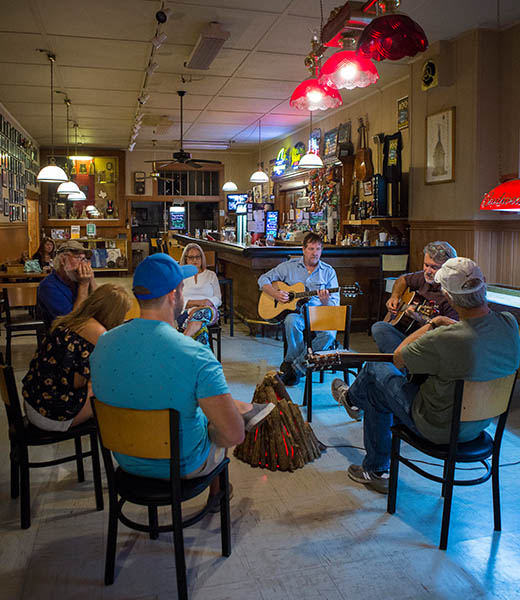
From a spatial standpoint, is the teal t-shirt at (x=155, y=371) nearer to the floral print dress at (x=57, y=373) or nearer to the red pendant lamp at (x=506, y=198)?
the floral print dress at (x=57, y=373)

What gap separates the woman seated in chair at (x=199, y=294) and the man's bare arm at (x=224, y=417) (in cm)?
286

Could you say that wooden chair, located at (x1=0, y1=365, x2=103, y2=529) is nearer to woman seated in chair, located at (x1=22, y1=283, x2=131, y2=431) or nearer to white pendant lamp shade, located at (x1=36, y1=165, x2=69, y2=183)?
woman seated in chair, located at (x1=22, y1=283, x2=131, y2=431)

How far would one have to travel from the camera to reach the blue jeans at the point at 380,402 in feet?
9.02

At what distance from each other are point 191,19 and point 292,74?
234 cm

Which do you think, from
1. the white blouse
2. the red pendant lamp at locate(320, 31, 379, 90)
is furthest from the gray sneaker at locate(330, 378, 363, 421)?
the red pendant lamp at locate(320, 31, 379, 90)

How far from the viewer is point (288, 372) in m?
5.01

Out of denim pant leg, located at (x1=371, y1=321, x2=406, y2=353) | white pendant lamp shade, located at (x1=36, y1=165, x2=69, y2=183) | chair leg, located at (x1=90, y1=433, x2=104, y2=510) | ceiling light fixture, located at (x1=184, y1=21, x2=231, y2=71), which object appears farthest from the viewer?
white pendant lamp shade, located at (x1=36, y1=165, x2=69, y2=183)

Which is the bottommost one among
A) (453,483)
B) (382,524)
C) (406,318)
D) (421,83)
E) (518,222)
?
(382,524)

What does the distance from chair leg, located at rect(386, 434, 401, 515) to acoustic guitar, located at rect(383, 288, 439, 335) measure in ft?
4.92

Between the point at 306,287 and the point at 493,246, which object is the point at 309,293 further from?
the point at 493,246

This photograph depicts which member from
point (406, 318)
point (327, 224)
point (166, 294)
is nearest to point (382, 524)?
point (166, 294)

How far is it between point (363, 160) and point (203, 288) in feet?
14.5

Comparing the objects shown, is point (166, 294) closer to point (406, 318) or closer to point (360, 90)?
point (406, 318)

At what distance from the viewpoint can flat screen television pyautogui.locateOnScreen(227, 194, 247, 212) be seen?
15.3 meters
